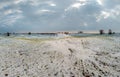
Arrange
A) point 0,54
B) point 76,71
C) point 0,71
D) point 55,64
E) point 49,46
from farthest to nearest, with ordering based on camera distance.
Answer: point 49,46, point 0,54, point 55,64, point 76,71, point 0,71

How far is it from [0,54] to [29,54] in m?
4.06

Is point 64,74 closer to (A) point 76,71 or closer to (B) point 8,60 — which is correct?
(A) point 76,71

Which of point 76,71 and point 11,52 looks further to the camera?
point 11,52

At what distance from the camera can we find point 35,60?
25078mm

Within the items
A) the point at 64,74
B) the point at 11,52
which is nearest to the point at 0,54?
the point at 11,52

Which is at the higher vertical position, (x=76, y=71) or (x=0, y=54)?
(x=0, y=54)

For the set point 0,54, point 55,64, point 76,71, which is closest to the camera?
point 76,71

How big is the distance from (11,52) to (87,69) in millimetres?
11742

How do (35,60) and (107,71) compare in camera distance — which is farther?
(35,60)

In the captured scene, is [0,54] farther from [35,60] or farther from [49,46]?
[49,46]

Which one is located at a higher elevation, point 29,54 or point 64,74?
point 29,54

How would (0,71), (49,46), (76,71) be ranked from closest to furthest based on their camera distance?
1. (0,71)
2. (76,71)
3. (49,46)

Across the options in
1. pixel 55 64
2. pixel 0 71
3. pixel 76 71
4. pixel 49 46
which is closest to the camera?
pixel 0 71

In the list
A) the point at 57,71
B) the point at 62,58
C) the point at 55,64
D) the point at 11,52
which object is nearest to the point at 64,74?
the point at 57,71
